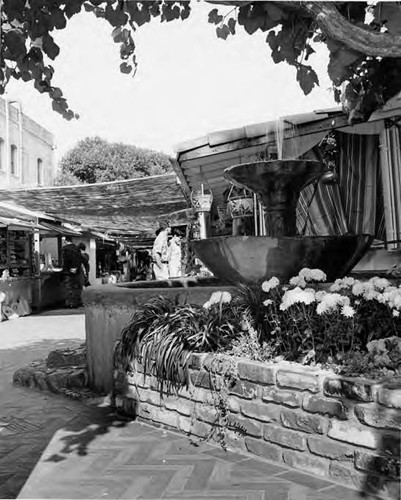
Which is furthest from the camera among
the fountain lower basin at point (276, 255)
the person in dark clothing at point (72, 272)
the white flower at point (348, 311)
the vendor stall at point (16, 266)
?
the person in dark clothing at point (72, 272)

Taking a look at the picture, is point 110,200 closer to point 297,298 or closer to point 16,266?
point 16,266

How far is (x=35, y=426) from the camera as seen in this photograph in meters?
4.35

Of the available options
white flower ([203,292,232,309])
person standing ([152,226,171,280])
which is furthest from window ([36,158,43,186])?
white flower ([203,292,232,309])

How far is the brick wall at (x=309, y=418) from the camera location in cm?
286

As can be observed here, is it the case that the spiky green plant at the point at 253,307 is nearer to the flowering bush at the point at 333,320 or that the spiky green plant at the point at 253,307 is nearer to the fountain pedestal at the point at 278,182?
the flowering bush at the point at 333,320

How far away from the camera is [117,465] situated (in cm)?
339

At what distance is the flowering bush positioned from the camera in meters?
3.52

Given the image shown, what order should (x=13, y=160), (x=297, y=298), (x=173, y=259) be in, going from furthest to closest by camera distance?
(x=13, y=160) < (x=173, y=259) < (x=297, y=298)

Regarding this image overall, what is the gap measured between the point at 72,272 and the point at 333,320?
12736mm

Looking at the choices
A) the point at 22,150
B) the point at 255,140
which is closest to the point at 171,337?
the point at 255,140

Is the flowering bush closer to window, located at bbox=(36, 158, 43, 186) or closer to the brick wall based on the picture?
the brick wall

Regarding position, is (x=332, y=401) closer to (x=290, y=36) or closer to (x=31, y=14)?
(x=290, y=36)

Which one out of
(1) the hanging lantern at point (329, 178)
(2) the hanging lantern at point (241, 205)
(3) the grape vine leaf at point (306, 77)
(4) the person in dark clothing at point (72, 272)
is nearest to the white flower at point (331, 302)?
(3) the grape vine leaf at point (306, 77)

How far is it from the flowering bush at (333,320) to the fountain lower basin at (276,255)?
0.97m
